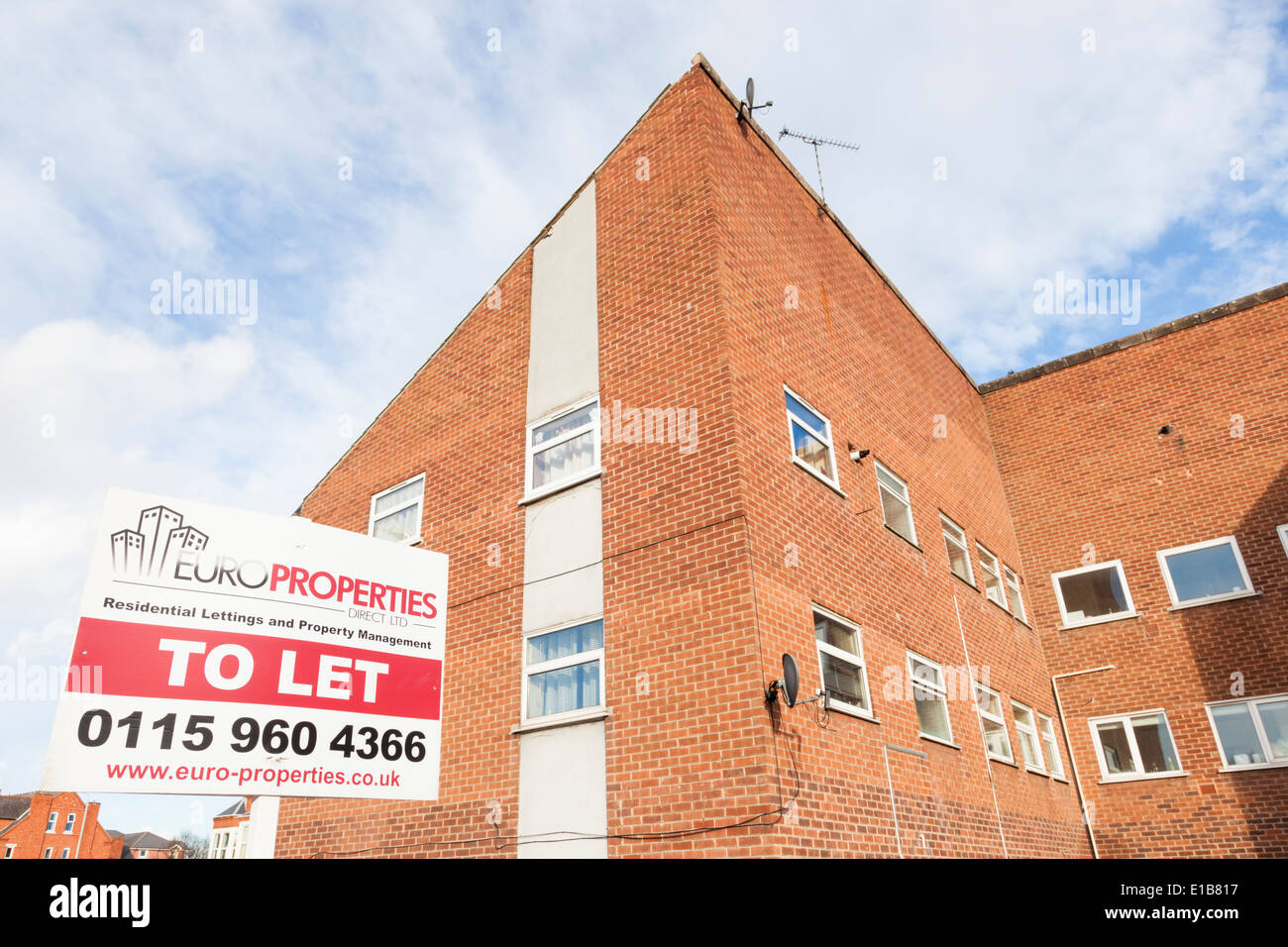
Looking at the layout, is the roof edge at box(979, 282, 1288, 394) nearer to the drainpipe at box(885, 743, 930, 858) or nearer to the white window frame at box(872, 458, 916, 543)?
the white window frame at box(872, 458, 916, 543)

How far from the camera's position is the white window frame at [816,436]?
31.6 ft

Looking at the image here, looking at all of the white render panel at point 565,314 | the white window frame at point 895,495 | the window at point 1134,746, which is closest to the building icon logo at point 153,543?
the white render panel at point 565,314

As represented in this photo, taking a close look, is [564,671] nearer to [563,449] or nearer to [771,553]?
[771,553]

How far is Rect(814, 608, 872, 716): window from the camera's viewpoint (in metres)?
8.60

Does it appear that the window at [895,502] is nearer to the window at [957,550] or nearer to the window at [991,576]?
the window at [957,550]

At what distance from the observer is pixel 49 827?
208 ft

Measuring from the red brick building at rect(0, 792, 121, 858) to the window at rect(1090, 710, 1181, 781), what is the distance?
2681 inches

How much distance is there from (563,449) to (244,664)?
19.1 ft

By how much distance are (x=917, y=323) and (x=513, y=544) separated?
403 inches

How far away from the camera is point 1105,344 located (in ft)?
56.6

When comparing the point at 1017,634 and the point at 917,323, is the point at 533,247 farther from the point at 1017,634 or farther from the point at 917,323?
the point at 1017,634

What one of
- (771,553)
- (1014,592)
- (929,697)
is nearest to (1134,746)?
(1014,592)
